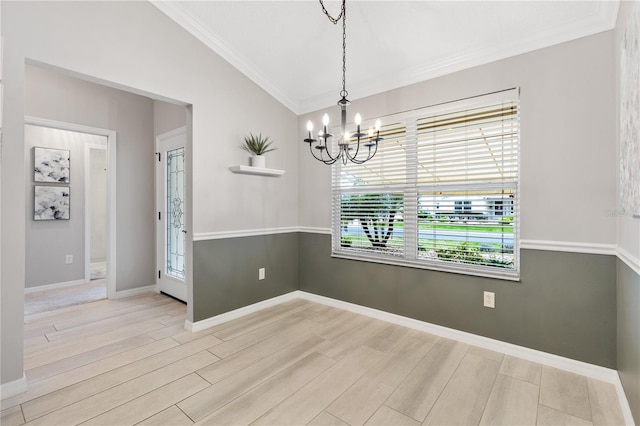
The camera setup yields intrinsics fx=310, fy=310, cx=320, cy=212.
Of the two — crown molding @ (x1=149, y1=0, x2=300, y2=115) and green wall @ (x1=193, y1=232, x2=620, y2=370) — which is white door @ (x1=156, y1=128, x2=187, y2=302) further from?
crown molding @ (x1=149, y1=0, x2=300, y2=115)

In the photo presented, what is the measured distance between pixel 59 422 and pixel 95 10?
8.91 ft

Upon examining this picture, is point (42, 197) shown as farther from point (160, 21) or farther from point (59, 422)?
point (59, 422)

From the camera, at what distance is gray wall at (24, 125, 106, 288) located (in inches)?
164

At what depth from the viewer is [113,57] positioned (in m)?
2.39


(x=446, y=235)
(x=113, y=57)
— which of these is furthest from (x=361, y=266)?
(x=113, y=57)

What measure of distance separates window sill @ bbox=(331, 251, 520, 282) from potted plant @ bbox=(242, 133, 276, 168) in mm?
1371

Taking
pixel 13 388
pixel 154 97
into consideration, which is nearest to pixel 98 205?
pixel 154 97

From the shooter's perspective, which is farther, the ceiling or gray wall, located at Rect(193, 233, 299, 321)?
gray wall, located at Rect(193, 233, 299, 321)

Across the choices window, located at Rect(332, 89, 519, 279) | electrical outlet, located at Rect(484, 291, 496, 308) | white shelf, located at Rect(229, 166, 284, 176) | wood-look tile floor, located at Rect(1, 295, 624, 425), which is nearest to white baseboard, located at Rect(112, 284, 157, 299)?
wood-look tile floor, located at Rect(1, 295, 624, 425)

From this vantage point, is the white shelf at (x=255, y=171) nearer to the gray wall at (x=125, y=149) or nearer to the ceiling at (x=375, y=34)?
the ceiling at (x=375, y=34)

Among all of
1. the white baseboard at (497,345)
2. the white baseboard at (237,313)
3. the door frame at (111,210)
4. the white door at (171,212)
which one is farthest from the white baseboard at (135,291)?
the white baseboard at (497,345)

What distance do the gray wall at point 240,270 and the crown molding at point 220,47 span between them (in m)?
1.67

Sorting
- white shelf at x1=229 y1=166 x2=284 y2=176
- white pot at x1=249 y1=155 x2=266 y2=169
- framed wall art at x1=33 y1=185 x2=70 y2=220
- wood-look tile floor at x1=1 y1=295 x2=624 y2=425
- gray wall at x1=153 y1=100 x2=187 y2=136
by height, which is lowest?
wood-look tile floor at x1=1 y1=295 x2=624 y2=425

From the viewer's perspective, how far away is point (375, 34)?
265 cm
